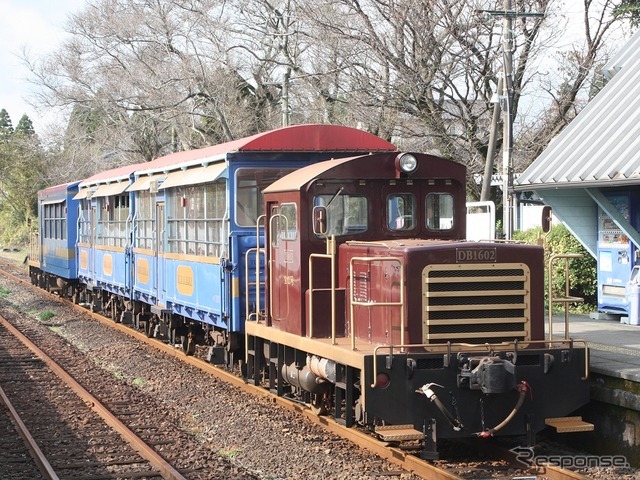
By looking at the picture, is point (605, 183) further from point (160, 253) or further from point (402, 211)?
point (160, 253)

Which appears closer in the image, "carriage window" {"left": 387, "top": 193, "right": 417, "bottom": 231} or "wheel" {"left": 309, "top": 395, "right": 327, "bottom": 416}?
"carriage window" {"left": 387, "top": 193, "right": 417, "bottom": 231}

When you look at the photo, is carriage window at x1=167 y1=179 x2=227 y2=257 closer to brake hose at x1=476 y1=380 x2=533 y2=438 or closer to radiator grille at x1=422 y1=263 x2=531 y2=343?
radiator grille at x1=422 y1=263 x2=531 y2=343

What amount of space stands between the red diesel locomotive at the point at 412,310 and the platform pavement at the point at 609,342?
88 centimetres

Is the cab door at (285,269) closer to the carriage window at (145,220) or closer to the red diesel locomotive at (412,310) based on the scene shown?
the red diesel locomotive at (412,310)

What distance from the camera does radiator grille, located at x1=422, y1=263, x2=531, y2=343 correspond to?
8594mm

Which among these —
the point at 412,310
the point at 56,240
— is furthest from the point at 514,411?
the point at 56,240

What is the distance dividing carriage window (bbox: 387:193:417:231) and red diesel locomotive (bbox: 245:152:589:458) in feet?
0.03

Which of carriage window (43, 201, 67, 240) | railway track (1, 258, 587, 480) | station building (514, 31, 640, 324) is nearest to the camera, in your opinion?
railway track (1, 258, 587, 480)

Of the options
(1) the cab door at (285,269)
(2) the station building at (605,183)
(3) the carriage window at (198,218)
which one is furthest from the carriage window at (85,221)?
(1) the cab door at (285,269)

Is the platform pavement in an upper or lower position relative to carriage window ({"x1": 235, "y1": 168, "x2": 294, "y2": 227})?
lower

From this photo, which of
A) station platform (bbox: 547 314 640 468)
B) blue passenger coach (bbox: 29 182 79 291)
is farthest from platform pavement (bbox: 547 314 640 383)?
blue passenger coach (bbox: 29 182 79 291)

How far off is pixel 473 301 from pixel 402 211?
4.87ft

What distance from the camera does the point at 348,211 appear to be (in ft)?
31.5

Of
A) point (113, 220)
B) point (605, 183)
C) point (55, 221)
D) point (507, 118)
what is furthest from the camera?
point (55, 221)
